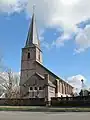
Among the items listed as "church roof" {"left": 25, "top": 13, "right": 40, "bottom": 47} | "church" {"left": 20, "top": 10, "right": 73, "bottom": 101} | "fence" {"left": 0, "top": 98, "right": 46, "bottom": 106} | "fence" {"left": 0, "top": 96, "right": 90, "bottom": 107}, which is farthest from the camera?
"church roof" {"left": 25, "top": 13, "right": 40, "bottom": 47}

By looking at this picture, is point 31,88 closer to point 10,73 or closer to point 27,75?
point 27,75

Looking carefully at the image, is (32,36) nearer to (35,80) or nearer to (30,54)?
(30,54)

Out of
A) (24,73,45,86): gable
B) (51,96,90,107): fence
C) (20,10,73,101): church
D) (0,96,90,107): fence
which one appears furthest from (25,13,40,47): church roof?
(51,96,90,107): fence

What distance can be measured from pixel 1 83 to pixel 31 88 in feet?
49.4

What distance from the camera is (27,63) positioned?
82.2 m

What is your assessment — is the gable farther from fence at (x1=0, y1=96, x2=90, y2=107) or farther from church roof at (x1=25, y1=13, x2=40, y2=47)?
fence at (x1=0, y1=96, x2=90, y2=107)

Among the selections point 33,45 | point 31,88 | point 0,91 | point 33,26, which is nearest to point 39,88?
point 31,88

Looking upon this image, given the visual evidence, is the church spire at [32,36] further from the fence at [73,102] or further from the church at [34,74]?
the fence at [73,102]

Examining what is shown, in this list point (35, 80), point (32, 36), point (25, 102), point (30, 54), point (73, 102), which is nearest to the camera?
point (73, 102)

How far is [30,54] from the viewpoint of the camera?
83.5m

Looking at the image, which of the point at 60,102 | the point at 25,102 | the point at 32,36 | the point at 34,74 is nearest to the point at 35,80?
the point at 34,74

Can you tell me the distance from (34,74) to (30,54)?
935 centimetres

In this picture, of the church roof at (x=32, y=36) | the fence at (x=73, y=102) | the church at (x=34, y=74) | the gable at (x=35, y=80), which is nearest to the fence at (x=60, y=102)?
the fence at (x=73, y=102)

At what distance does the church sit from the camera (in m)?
73.3
